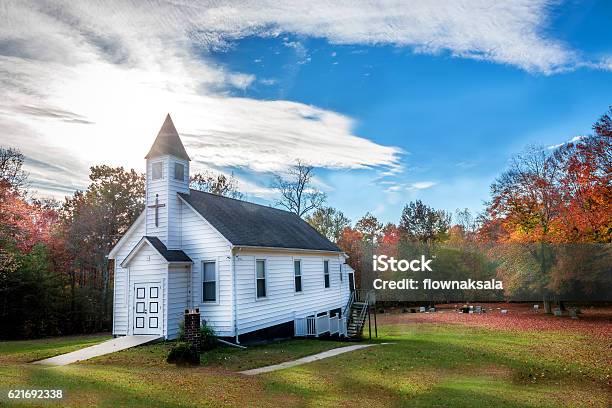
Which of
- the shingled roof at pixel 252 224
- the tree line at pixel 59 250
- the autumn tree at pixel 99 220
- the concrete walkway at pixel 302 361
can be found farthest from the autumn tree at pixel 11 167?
the concrete walkway at pixel 302 361

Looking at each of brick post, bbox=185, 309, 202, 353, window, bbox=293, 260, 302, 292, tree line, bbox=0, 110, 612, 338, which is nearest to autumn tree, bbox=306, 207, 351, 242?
tree line, bbox=0, 110, 612, 338

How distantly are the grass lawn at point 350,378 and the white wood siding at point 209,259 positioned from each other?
1687 millimetres

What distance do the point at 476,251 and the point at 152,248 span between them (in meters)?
33.9

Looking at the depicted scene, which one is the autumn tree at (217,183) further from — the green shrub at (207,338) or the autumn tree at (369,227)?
the green shrub at (207,338)

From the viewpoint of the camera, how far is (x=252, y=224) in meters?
21.8

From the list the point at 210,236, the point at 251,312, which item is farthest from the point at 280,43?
the point at 251,312

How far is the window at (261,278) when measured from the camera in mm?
19172

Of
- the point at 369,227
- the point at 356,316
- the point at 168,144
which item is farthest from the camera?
the point at 369,227

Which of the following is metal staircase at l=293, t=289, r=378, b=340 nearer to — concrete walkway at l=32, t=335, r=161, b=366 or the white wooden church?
the white wooden church

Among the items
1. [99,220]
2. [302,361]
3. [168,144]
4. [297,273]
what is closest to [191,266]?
[168,144]

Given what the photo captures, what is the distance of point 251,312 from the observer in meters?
18.2

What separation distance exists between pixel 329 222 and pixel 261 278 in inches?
1333

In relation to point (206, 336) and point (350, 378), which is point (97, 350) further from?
point (350, 378)

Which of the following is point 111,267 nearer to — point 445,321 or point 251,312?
point 251,312
